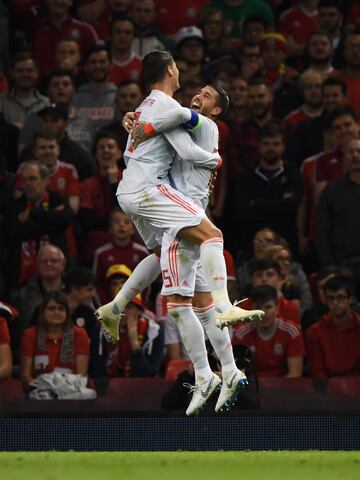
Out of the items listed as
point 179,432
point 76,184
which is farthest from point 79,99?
point 179,432

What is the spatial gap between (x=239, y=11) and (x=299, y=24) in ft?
2.79

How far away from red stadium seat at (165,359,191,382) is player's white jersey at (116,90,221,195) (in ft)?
10.4

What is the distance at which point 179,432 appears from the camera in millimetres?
12312

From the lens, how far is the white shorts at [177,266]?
11.0 meters

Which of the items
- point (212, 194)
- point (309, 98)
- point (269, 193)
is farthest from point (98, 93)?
point (269, 193)

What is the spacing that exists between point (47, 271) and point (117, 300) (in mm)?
3740

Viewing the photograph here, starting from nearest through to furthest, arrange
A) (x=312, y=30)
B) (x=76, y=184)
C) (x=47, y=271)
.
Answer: (x=47, y=271) → (x=76, y=184) → (x=312, y=30)

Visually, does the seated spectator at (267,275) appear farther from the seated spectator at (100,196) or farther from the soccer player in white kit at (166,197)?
the soccer player in white kit at (166,197)

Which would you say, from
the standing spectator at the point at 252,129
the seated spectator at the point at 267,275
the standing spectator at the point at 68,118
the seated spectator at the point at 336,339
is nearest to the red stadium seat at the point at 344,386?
the seated spectator at the point at 336,339

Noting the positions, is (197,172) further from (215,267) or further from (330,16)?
(330,16)

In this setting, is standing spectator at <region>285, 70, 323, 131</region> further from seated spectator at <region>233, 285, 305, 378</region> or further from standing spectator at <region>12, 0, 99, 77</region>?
seated spectator at <region>233, 285, 305, 378</region>

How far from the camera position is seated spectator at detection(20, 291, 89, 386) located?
14078mm
